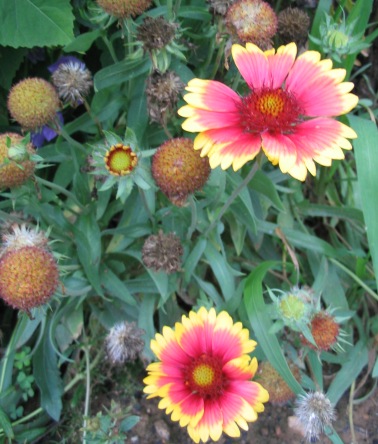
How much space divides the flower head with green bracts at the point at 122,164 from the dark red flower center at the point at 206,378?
0.41 meters

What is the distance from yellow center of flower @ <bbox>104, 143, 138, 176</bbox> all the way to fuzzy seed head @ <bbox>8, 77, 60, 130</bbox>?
246 mm

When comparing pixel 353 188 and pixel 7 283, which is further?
pixel 353 188

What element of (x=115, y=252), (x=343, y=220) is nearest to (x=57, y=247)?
(x=115, y=252)

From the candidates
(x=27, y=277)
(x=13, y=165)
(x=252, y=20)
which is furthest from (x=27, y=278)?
(x=252, y=20)

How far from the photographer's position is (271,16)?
1.25 metres

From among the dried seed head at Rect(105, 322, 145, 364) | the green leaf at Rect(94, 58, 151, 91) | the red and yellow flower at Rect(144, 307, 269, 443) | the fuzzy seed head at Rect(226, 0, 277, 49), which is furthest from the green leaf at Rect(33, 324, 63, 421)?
the fuzzy seed head at Rect(226, 0, 277, 49)

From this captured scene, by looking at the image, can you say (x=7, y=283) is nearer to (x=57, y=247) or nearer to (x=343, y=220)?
(x=57, y=247)

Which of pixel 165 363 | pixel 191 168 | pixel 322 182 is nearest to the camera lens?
pixel 191 168

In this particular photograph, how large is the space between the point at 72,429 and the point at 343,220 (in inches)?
42.1

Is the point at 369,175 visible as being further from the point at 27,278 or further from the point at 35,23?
the point at 35,23

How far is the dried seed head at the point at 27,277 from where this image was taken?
111 centimetres

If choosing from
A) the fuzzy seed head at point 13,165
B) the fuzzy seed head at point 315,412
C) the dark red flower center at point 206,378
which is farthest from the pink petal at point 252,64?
the fuzzy seed head at point 315,412

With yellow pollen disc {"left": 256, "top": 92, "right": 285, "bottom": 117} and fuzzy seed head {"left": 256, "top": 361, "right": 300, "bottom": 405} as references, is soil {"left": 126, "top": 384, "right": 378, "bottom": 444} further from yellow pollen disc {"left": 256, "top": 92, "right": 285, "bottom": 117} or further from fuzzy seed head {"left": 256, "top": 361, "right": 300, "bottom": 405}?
yellow pollen disc {"left": 256, "top": 92, "right": 285, "bottom": 117}

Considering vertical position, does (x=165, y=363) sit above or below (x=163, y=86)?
below
